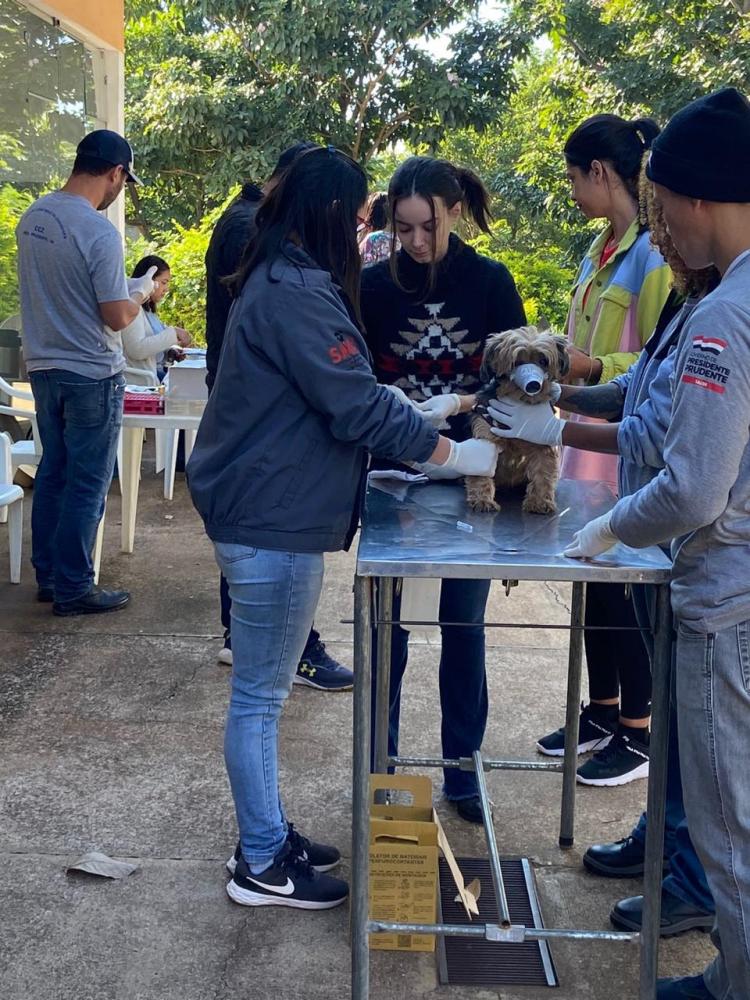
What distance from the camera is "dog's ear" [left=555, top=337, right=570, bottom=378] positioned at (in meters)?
2.46

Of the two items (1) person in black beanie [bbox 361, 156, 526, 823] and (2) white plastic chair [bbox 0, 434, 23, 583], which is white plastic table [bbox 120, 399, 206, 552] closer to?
(2) white plastic chair [bbox 0, 434, 23, 583]

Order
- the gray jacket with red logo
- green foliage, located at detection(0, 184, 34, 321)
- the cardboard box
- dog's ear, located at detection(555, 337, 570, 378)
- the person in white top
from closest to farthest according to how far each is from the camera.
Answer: the gray jacket with red logo, the cardboard box, dog's ear, located at detection(555, 337, 570, 378), the person in white top, green foliage, located at detection(0, 184, 34, 321)

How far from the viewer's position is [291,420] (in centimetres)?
230

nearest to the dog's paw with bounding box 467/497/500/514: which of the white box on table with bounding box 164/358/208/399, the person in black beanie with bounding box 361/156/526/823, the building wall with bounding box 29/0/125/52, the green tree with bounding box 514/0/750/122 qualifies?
the person in black beanie with bounding box 361/156/526/823

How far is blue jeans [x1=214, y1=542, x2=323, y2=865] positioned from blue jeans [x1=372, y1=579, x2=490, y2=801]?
0.57 metres

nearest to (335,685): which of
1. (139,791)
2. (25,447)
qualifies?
(139,791)

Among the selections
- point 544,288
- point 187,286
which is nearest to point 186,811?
point 187,286

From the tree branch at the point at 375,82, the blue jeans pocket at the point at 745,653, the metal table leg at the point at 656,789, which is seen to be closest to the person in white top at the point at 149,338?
the metal table leg at the point at 656,789

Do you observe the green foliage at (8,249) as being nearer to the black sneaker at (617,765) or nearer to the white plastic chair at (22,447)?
the white plastic chair at (22,447)

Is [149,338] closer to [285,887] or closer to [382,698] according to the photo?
[382,698]

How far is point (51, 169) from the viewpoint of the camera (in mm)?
7348

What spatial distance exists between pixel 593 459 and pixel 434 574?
5.06ft

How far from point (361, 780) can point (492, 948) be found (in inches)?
28.6

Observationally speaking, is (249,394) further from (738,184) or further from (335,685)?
(335,685)
